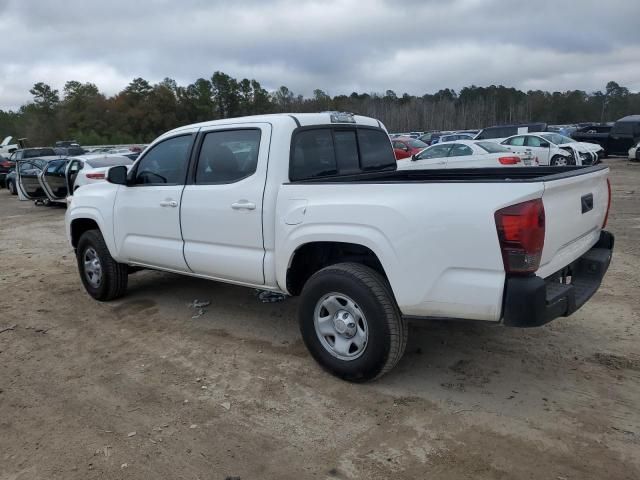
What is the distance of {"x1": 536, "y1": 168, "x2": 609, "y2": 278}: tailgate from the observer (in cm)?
316

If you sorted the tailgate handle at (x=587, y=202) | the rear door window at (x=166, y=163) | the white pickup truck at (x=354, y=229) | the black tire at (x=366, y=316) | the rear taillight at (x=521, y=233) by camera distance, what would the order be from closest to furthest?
the rear taillight at (x=521, y=233) < the white pickup truck at (x=354, y=229) < the black tire at (x=366, y=316) < the tailgate handle at (x=587, y=202) < the rear door window at (x=166, y=163)

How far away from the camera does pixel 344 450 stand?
3088 mm

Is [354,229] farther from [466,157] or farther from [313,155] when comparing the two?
[466,157]

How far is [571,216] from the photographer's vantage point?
3.45 m

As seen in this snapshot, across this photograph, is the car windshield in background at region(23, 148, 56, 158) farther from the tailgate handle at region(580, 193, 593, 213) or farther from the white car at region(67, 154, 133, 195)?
the tailgate handle at region(580, 193, 593, 213)

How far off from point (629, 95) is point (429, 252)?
117m

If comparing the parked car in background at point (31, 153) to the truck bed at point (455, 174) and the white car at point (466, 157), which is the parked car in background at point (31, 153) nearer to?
the white car at point (466, 157)

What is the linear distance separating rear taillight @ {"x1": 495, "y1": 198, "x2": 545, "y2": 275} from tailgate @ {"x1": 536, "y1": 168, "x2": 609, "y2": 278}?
0.13 meters

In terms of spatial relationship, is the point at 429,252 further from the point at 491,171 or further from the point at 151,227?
the point at 151,227

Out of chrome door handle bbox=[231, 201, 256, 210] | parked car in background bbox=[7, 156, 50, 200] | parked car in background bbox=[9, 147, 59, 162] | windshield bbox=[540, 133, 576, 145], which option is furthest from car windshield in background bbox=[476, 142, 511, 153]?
parked car in background bbox=[9, 147, 59, 162]

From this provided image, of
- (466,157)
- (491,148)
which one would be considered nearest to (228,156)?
(466,157)

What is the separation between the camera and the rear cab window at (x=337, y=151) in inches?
169

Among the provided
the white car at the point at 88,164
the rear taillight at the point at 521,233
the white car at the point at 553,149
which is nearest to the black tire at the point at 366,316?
the rear taillight at the point at 521,233

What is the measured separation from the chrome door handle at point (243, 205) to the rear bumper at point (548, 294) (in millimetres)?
2025
